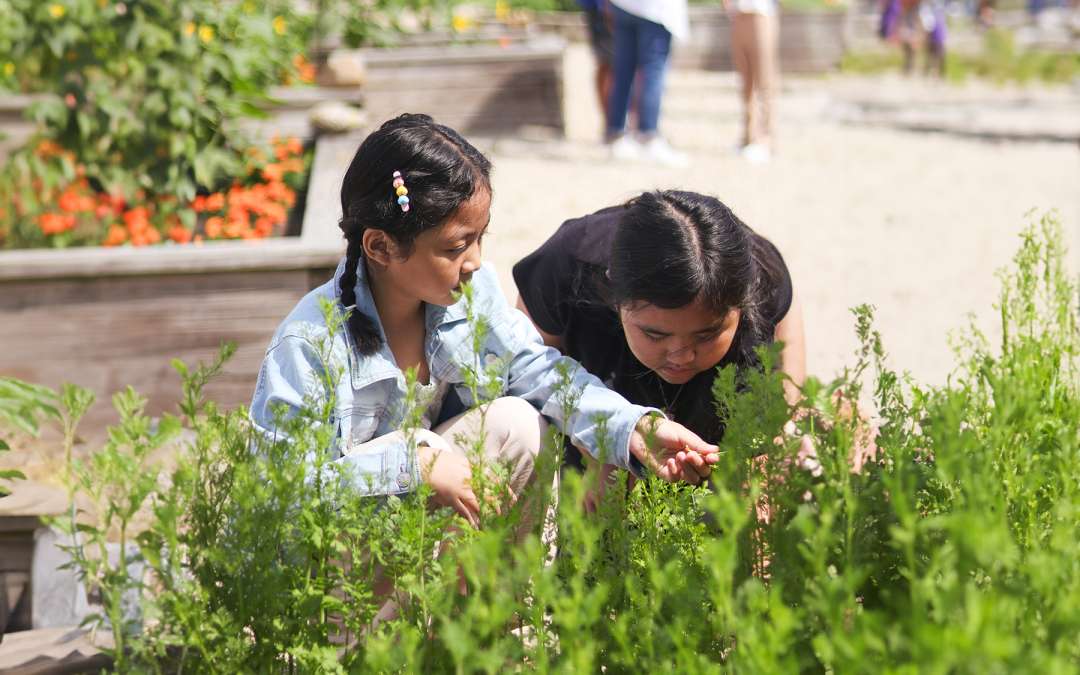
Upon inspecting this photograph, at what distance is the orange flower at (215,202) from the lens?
15.5 ft

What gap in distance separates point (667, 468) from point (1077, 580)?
0.90 metres

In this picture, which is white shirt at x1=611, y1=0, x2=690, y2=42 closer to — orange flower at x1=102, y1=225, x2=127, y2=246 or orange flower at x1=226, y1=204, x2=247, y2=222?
orange flower at x1=226, y1=204, x2=247, y2=222

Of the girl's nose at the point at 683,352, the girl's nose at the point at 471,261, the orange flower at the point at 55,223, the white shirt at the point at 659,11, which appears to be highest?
the white shirt at the point at 659,11

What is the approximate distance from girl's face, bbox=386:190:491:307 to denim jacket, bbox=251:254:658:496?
74 mm

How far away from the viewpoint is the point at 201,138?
15.8 ft

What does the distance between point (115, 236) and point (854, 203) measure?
3643 mm

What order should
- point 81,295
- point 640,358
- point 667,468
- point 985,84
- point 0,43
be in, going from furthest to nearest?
point 985,84, point 0,43, point 81,295, point 640,358, point 667,468

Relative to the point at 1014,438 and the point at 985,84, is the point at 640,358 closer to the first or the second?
the point at 1014,438

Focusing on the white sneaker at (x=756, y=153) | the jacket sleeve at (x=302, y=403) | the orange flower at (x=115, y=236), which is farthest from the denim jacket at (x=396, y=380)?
the white sneaker at (x=756, y=153)

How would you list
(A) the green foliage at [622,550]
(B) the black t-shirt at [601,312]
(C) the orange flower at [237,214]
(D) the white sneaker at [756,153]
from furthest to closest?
(D) the white sneaker at [756,153] → (C) the orange flower at [237,214] → (B) the black t-shirt at [601,312] → (A) the green foliage at [622,550]

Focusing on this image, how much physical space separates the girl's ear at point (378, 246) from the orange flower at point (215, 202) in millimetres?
2310

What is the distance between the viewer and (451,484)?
2.27 meters

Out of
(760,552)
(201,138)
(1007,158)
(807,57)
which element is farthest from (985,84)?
(760,552)

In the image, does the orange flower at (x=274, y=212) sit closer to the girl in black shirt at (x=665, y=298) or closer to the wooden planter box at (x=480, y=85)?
the girl in black shirt at (x=665, y=298)
